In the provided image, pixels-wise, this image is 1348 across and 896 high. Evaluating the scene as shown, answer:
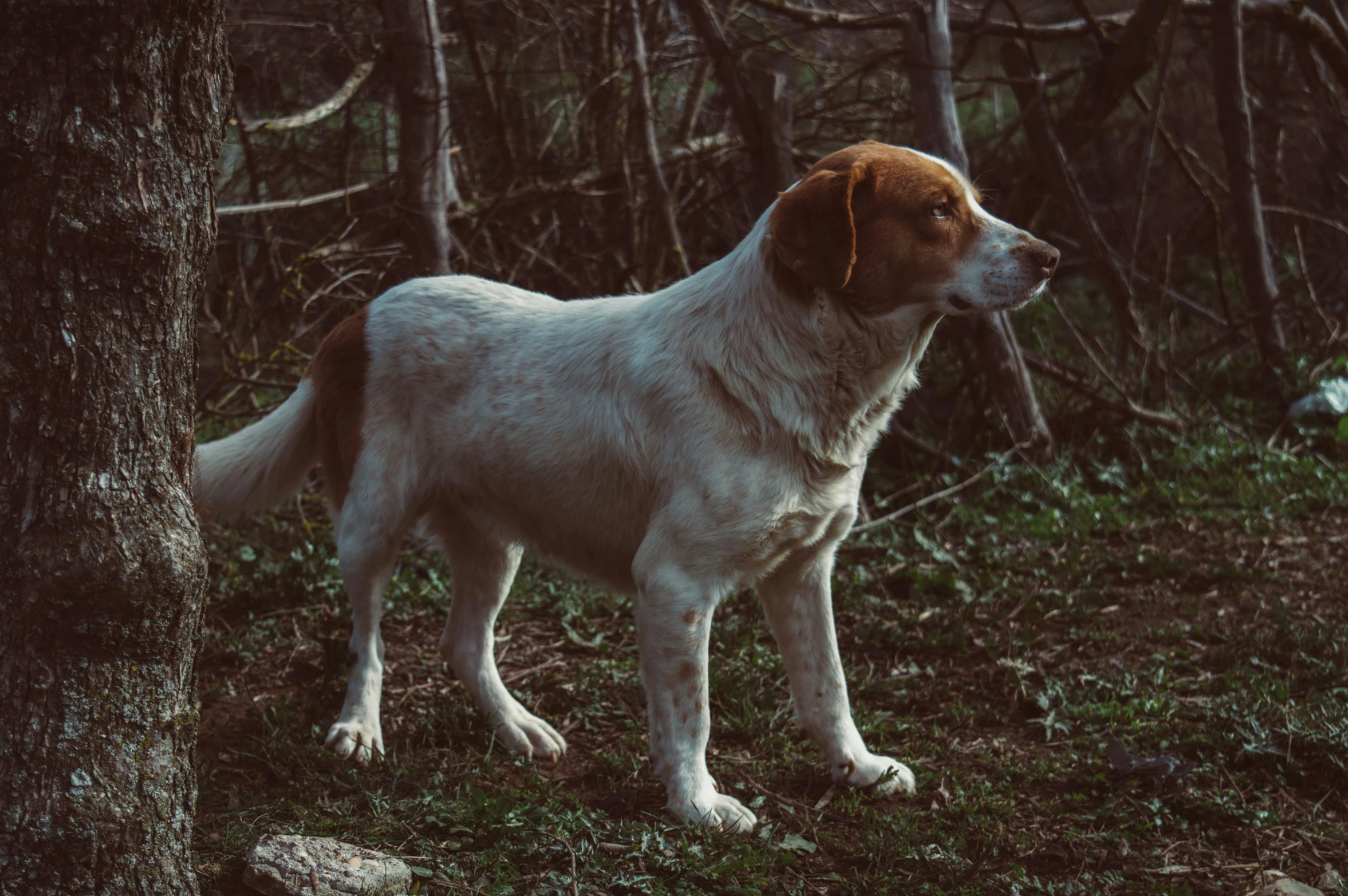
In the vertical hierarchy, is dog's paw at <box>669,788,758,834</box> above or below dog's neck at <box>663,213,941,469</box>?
below

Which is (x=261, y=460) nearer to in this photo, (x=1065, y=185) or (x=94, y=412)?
(x=94, y=412)

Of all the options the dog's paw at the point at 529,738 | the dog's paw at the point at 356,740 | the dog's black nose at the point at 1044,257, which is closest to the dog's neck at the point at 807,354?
the dog's black nose at the point at 1044,257

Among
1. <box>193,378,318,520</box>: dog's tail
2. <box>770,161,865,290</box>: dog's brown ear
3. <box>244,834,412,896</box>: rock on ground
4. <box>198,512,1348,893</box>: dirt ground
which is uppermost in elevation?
<box>770,161,865,290</box>: dog's brown ear

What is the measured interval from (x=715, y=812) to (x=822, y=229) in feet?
4.89

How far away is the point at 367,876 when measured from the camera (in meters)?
2.26

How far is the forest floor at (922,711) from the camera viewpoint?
2662 millimetres

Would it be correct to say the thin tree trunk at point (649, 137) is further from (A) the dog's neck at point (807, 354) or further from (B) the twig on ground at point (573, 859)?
(B) the twig on ground at point (573, 859)

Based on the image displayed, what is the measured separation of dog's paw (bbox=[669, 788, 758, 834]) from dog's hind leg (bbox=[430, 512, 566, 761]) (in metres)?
0.73

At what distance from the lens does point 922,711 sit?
3.82m

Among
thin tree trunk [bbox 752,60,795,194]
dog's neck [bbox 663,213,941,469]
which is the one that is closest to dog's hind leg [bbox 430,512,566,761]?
dog's neck [bbox 663,213,941,469]

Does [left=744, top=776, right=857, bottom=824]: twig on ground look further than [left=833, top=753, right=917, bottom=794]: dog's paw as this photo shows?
No

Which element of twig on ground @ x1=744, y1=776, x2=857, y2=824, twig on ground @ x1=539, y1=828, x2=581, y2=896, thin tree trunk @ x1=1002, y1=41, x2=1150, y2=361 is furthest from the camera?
thin tree trunk @ x1=1002, y1=41, x2=1150, y2=361

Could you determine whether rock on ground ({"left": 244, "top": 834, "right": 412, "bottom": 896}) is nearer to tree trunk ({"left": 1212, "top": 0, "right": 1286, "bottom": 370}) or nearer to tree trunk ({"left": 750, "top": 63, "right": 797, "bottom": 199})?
tree trunk ({"left": 750, "top": 63, "right": 797, "bottom": 199})

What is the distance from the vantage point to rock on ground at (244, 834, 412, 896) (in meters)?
2.17
